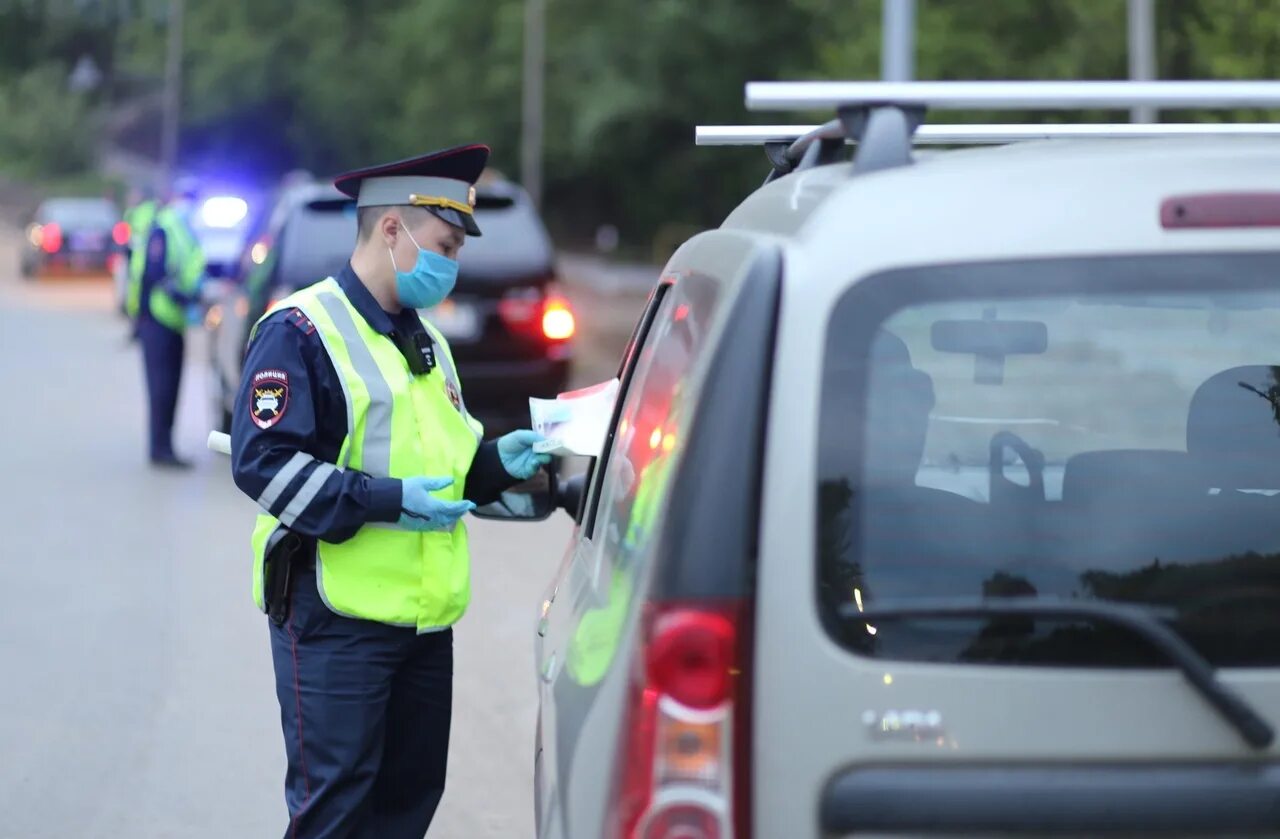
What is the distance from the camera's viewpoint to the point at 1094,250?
2531 millimetres

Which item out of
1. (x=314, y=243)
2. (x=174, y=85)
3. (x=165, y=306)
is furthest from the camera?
(x=174, y=85)

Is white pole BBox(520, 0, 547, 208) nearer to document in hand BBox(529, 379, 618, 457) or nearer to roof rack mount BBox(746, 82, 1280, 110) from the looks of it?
document in hand BBox(529, 379, 618, 457)

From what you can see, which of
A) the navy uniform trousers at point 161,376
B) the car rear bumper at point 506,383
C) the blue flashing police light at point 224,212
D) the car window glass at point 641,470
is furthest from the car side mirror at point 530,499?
the blue flashing police light at point 224,212

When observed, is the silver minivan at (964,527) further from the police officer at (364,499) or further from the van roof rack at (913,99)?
the police officer at (364,499)

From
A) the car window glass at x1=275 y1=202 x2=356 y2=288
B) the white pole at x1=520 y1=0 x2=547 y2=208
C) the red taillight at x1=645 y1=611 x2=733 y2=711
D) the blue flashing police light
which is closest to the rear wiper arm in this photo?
the red taillight at x1=645 y1=611 x2=733 y2=711

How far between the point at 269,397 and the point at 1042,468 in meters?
1.79

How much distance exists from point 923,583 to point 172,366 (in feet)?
36.9

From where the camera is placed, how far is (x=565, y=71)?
4344cm

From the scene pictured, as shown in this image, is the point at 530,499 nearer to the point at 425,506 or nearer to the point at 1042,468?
the point at 425,506

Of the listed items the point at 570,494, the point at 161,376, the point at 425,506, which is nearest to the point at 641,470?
the point at 425,506

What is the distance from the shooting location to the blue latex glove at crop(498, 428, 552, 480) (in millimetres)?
4246

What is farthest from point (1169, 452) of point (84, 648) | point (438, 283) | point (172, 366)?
point (172, 366)

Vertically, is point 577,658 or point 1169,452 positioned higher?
point 1169,452

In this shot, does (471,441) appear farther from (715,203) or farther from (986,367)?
(715,203)
